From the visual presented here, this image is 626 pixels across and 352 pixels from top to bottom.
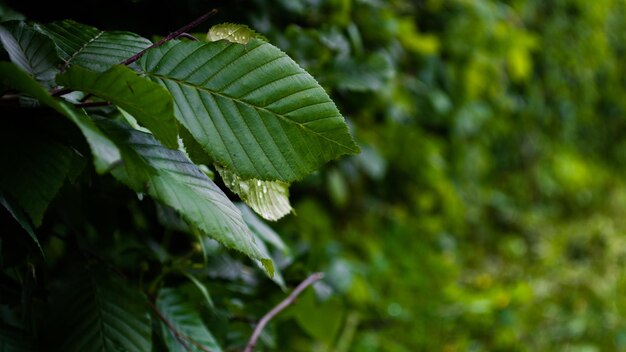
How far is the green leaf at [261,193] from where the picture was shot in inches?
26.8

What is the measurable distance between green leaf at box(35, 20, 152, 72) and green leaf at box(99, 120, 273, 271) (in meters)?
0.06

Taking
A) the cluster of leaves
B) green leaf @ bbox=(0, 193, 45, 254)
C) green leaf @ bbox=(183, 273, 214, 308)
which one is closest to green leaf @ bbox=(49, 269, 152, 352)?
the cluster of leaves

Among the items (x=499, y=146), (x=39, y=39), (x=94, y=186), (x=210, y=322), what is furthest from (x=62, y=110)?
(x=499, y=146)

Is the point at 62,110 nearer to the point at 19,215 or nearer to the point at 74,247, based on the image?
the point at 19,215

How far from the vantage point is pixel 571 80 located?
385 cm

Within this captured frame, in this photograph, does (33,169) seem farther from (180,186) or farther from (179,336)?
(179,336)

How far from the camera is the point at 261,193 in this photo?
715 millimetres

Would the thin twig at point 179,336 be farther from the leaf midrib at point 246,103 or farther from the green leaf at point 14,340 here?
the leaf midrib at point 246,103

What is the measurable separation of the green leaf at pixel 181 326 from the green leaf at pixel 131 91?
421mm

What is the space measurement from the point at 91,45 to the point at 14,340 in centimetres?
34

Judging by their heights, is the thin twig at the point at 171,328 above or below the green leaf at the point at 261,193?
below

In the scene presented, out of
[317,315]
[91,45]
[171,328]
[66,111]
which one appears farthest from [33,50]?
[317,315]

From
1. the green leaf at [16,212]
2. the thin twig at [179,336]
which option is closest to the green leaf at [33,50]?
the green leaf at [16,212]

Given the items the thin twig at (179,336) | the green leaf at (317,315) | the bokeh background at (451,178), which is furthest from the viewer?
the bokeh background at (451,178)
